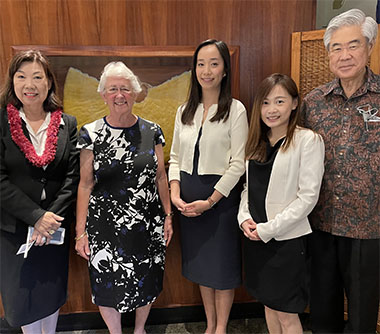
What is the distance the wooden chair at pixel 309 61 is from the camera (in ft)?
6.77

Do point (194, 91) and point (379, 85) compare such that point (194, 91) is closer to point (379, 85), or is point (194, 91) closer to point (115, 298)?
point (379, 85)

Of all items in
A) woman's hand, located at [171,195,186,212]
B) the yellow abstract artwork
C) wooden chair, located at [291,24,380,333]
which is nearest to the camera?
woman's hand, located at [171,195,186,212]

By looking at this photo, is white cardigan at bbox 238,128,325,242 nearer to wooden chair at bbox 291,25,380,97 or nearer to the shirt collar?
the shirt collar

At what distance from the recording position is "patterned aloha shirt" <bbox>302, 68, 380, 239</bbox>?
156cm

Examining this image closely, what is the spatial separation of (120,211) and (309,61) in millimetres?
1502

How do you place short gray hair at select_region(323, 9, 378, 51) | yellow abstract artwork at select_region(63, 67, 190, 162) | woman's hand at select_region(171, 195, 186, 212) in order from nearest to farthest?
short gray hair at select_region(323, 9, 378, 51), woman's hand at select_region(171, 195, 186, 212), yellow abstract artwork at select_region(63, 67, 190, 162)

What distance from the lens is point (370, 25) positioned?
1.54 m

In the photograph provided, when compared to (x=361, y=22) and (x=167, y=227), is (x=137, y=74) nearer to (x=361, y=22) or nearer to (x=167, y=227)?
(x=167, y=227)

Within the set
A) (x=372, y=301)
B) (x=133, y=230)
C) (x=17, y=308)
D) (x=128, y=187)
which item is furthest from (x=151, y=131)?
(x=372, y=301)

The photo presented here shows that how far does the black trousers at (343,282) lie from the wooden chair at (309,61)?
598 mm

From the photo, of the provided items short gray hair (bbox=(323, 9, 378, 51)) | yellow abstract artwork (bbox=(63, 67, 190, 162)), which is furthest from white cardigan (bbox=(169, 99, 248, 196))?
short gray hair (bbox=(323, 9, 378, 51))

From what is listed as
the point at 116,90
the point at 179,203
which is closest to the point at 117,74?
the point at 116,90

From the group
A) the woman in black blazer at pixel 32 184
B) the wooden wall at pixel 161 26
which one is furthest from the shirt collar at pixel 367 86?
the woman in black blazer at pixel 32 184

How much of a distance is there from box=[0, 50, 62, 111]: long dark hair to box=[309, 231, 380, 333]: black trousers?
62.8 inches
